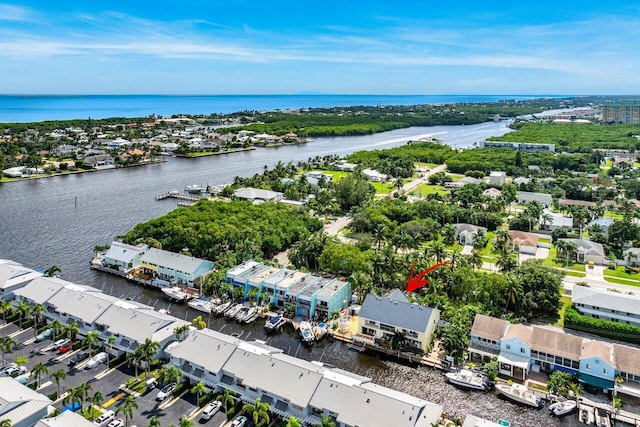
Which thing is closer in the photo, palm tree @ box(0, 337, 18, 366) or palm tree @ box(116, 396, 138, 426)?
palm tree @ box(116, 396, 138, 426)

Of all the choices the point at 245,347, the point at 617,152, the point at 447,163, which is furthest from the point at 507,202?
the point at 617,152

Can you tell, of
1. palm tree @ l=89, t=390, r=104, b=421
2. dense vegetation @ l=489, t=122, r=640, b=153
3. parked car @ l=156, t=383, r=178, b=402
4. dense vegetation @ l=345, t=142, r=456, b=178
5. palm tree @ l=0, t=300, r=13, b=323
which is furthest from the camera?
dense vegetation @ l=489, t=122, r=640, b=153

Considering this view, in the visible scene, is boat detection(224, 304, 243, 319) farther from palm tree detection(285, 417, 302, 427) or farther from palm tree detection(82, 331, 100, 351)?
palm tree detection(285, 417, 302, 427)

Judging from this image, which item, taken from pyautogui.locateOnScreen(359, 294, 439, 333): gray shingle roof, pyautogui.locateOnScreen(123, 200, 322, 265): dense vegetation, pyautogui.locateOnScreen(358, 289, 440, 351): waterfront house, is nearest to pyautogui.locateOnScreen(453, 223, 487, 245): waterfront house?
pyautogui.locateOnScreen(123, 200, 322, 265): dense vegetation

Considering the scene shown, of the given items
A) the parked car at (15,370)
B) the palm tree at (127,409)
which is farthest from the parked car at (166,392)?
the parked car at (15,370)

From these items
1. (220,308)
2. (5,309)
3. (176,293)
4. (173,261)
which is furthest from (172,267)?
(5,309)

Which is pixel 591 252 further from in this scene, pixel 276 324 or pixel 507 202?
pixel 276 324

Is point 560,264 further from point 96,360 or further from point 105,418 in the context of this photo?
point 105,418
